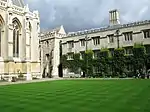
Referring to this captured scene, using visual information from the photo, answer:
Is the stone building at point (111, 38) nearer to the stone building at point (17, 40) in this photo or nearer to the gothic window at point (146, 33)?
the gothic window at point (146, 33)

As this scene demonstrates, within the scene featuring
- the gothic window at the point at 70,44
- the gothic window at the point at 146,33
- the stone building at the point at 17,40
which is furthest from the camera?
the gothic window at the point at 70,44

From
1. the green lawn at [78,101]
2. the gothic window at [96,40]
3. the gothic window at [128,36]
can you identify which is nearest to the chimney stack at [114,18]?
the gothic window at [96,40]

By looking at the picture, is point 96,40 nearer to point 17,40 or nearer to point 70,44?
point 70,44

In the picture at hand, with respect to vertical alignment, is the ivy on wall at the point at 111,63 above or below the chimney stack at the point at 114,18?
below

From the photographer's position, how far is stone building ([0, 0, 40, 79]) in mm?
32688

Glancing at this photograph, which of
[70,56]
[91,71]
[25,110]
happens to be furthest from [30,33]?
[25,110]

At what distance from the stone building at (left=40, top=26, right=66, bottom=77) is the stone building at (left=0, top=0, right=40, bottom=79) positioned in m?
7.26

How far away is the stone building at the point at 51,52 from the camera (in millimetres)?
46375

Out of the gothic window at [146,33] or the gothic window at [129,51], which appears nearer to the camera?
the gothic window at [146,33]

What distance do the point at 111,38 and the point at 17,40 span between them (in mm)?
16568

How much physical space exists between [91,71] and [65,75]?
6.66 m

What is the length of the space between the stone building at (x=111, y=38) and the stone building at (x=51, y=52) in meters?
1.57

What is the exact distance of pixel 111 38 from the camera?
39469 mm

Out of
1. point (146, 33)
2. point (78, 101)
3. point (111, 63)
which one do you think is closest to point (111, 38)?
point (111, 63)
